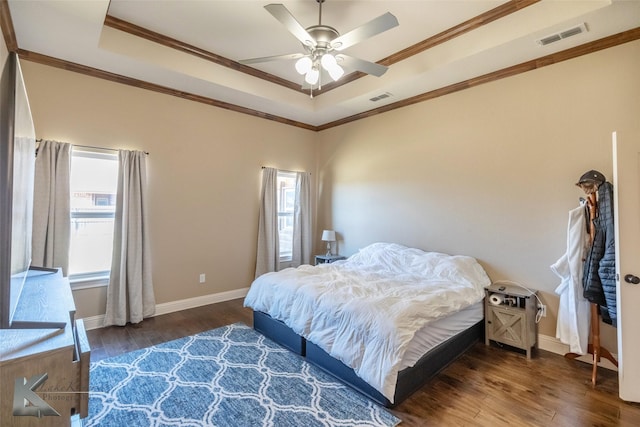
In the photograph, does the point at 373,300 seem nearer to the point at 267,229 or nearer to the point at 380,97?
the point at 267,229

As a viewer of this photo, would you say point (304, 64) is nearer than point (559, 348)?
Yes

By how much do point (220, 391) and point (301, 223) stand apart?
3.27 metres

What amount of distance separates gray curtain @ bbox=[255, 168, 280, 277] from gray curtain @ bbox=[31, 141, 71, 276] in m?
2.36

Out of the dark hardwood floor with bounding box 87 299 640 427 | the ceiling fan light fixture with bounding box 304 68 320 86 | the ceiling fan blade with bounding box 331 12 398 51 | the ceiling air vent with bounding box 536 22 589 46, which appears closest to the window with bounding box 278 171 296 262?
the dark hardwood floor with bounding box 87 299 640 427

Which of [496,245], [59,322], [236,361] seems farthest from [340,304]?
[496,245]

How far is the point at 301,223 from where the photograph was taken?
5297 mm

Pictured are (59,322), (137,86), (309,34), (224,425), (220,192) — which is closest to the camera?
(59,322)

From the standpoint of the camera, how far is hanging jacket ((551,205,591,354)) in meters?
2.63

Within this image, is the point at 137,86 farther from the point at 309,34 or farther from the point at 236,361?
the point at 236,361

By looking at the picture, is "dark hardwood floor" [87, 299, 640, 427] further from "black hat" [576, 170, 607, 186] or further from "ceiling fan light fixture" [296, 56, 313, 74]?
"ceiling fan light fixture" [296, 56, 313, 74]

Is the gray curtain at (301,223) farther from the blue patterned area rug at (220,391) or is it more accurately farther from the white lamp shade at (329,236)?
the blue patterned area rug at (220,391)

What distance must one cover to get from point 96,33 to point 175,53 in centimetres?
81

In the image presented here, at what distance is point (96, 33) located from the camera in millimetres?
2689

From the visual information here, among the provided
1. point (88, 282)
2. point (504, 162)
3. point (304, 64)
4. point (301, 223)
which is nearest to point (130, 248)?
point (88, 282)
